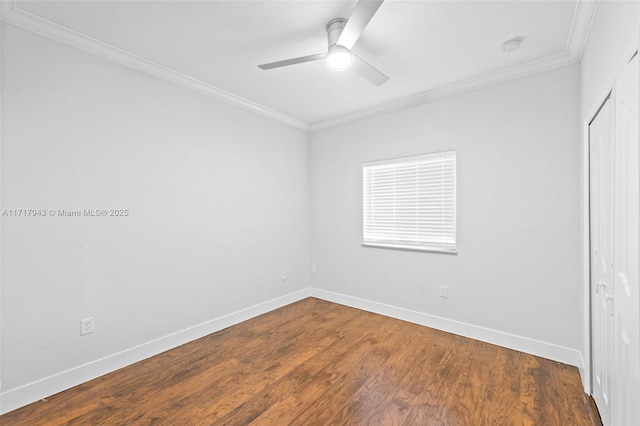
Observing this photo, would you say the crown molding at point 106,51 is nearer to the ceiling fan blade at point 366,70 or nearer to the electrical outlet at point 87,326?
the ceiling fan blade at point 366,70

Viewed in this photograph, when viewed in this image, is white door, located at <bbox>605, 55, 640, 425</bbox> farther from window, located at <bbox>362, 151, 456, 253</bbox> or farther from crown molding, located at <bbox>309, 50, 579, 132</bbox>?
window, located at <bbox>362, 151, 456, 253</bbox>

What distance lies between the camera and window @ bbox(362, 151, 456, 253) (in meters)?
3.23

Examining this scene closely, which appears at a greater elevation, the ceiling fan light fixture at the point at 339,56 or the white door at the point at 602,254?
the ceiling fan light fixture at the point at 339,56

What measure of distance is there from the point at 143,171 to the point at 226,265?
52.7 inches

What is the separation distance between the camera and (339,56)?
2.02 meters

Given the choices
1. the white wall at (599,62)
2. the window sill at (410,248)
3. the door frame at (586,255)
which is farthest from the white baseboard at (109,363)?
the white wall at (599,62)

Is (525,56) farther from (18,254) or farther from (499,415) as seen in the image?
(18,254)

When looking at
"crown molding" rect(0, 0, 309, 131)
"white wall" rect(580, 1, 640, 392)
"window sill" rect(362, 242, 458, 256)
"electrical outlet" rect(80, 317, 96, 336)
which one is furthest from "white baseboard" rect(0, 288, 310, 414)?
"white wall" rect(580, 1, 640, 392)

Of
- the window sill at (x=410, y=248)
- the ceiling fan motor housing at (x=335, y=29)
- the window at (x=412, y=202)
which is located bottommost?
the window sill at (x=410, y=248)

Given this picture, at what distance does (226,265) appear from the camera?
3.36m

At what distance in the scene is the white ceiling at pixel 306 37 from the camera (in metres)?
1.92

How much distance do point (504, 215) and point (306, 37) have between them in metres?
2.46

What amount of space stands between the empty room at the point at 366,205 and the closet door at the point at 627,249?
0.06 feet

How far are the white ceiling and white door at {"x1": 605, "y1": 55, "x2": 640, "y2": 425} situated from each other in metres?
1.07
